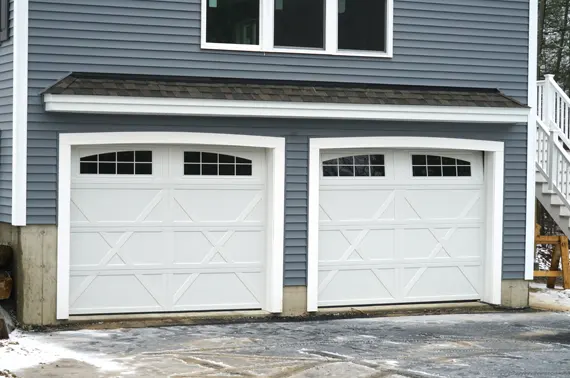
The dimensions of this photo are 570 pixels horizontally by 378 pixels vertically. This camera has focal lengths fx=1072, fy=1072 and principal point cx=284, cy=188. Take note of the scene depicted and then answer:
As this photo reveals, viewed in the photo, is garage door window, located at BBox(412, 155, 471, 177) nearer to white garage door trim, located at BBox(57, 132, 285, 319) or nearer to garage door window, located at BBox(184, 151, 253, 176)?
white garage door trim, located at BBox(57, 132, 285, 319)

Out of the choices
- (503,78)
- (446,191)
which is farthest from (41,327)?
(503,78)

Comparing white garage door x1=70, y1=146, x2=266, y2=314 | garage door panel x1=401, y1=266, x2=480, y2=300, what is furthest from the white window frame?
garage door panel x1=401, y1=266, x2=480, y2=300

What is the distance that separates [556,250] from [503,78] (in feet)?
13.7

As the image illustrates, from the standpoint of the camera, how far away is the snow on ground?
648 inches

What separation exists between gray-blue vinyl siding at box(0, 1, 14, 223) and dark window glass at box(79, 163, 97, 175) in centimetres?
92

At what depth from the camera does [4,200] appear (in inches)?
538

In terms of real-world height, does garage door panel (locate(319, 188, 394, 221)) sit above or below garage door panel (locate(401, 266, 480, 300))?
above

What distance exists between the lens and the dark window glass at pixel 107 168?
1396 centimetres

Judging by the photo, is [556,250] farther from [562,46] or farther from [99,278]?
[562,46]

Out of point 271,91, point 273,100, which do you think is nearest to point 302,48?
point 271,91

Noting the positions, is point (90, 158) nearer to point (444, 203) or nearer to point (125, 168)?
point (125, 168)

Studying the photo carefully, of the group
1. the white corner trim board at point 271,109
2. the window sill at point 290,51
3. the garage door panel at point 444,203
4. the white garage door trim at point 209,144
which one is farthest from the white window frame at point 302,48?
the garage door panel at point 444,203

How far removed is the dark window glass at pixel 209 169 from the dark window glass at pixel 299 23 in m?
1.90

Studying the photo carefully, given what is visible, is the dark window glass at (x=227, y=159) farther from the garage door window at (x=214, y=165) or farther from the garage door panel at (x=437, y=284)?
the garage door panel at (x=437, y=284)
